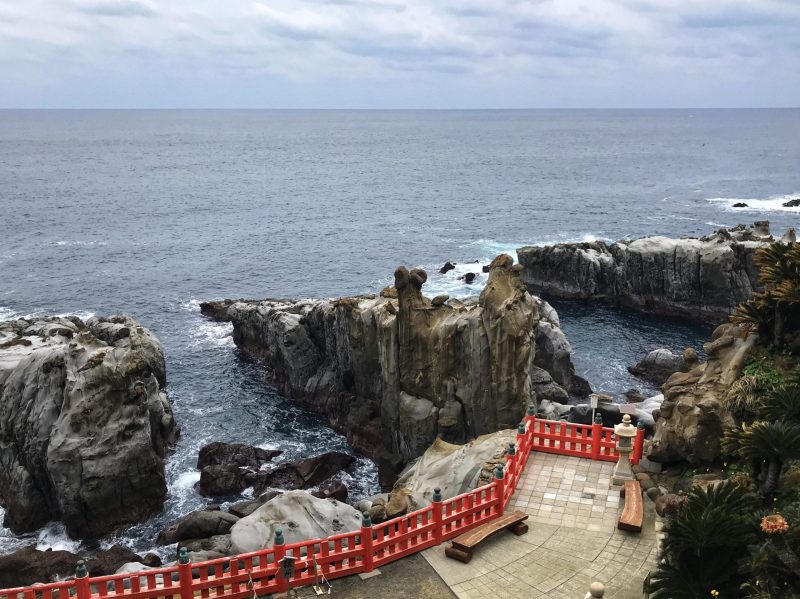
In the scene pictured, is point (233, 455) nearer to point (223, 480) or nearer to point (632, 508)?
point (223, 480)

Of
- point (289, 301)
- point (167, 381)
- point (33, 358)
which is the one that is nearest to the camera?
point (33, 358)

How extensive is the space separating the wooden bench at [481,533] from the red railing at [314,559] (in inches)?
24.9

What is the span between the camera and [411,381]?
48.0 metres

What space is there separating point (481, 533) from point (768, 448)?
841 centimetres

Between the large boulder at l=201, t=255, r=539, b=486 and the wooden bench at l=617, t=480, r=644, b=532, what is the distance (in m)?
19.0

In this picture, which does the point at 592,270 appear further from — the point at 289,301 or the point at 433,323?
the point at 433,323

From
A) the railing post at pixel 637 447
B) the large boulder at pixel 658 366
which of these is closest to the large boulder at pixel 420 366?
the railing post at pixel 637 447

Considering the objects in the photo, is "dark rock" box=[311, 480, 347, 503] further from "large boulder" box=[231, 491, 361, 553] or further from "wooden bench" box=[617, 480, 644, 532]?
"wooden bench" box=[617, 480, 644, 532]

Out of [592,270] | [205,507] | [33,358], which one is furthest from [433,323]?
[592,270]

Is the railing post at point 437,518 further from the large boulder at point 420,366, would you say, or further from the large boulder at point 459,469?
the large boulder at point 420,366

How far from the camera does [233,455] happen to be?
166 feet

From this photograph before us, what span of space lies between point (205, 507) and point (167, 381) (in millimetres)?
22370

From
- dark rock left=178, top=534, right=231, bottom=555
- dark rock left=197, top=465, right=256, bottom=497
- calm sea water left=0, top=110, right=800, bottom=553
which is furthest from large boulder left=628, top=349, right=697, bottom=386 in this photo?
dark rock left=178, top=534, right=231, bottom=555

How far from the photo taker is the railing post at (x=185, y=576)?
1949cm
